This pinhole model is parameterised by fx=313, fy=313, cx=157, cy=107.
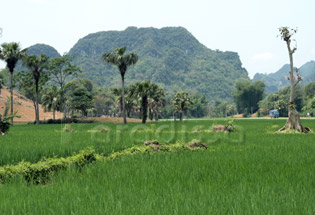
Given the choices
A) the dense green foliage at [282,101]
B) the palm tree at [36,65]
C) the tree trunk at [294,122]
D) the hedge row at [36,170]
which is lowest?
the hedge row at [36,170]

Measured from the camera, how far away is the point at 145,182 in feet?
22.8

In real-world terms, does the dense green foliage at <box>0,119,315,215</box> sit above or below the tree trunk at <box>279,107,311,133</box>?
below

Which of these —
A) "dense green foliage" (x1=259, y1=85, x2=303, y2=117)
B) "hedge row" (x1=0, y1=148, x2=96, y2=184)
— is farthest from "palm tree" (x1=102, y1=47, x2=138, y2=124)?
"dense green foliage" (x1=259, y1=85, x2=303, y2=117)

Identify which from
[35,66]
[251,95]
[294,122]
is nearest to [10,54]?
[35,66]

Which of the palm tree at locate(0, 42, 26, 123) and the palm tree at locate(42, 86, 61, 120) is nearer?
the palm tree at locate(0, 42, 26, 123)

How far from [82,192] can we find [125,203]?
1.25m

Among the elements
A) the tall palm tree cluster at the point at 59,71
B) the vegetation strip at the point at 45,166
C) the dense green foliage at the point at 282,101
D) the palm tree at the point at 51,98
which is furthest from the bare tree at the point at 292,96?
the dense green foliage at the point at 282,101

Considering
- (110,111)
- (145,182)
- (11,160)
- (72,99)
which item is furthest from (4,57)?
(110,111)

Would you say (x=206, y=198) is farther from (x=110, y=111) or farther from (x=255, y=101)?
(x=255, y=101)

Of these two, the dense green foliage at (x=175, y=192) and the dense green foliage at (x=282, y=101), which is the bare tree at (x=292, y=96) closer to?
the dense green foliage at (x=175, y=192)

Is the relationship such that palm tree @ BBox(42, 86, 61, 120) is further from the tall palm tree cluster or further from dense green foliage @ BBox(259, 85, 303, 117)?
dense green foliage @ BBox(259, 85, 303, 117)

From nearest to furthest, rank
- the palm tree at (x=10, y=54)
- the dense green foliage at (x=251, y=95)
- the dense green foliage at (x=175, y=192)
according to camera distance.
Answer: the dense green foliage at (x=175, y=192) < the palm tree at (x=10, y=54) < the dense green foliage at (x=251, y=95)

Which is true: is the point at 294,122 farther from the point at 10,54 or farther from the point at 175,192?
the point at 10,54

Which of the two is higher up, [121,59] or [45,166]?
[121,59]
